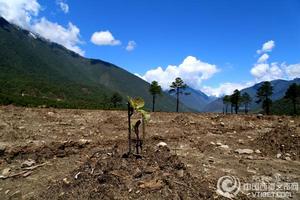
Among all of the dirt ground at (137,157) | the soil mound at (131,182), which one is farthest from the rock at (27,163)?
the soil mound at (131,182)

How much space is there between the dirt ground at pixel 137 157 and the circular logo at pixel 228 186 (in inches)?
4.4

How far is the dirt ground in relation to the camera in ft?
23.7

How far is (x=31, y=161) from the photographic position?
10.0 m

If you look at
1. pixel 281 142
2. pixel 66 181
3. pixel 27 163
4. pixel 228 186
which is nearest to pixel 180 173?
pixel 228 186

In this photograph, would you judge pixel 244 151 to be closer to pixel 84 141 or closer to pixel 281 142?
pixel 281 142

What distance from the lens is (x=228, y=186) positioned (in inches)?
304

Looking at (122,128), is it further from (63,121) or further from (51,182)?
(51,182)

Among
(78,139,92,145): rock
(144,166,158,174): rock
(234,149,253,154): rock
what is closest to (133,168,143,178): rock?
(144,166,158,174): rock

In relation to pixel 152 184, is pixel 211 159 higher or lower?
higher

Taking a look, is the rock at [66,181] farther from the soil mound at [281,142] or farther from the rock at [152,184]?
the soil mound at [281,142]

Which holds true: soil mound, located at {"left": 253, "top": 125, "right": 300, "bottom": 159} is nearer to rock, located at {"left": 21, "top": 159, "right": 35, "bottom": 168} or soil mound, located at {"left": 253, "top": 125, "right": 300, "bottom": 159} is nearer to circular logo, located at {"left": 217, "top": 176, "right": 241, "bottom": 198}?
circular logo, located at {"left": 217, "top": 176, "right": 241, "bottom": 198}

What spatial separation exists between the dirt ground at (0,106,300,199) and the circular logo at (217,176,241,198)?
112 mm

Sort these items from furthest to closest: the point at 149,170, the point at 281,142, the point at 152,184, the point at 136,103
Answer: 1. the point at 281,142
2. the point at 136,103
3. the point at 149,170
4. the point at 152,184

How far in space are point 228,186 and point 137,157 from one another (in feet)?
9.27
